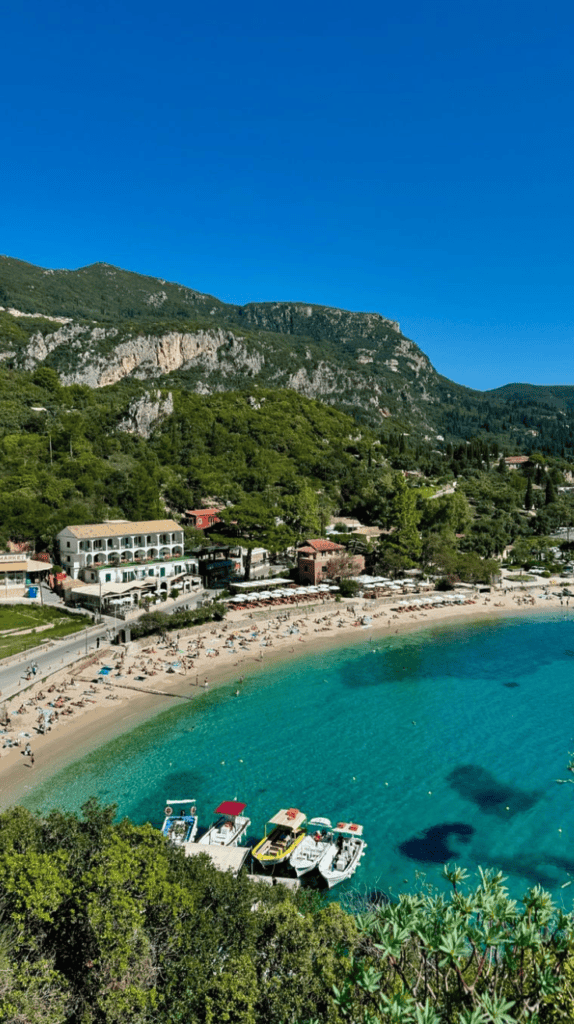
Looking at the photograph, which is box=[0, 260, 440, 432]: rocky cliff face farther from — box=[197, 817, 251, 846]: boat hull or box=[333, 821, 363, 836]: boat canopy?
box=[333, 821, 363, 836]: boat canopy

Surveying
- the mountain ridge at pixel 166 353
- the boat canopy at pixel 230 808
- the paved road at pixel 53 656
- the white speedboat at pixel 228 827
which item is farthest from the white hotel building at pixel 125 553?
the mountain ridge at pixel 166 353

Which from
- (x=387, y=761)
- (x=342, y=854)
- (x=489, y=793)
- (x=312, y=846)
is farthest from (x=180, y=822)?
(x=489, y=793)

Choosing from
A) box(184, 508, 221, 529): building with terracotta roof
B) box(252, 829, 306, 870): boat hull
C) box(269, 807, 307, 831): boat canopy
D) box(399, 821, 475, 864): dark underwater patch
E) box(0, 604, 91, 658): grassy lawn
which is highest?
box(184, 508, 221, 529): building with terracotta roof

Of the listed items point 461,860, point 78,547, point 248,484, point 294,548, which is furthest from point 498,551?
point 461,860

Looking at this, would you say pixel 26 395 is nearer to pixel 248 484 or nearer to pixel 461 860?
pixel 248 484

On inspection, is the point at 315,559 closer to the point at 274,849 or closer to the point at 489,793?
the point at 489,793

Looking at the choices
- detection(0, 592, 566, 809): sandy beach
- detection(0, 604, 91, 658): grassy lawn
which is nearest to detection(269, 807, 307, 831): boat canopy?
detection(0, 592, 566, 809): sandy beach

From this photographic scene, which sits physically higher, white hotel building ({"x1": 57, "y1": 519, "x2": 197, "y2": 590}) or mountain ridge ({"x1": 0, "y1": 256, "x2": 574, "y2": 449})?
mountain ridge ({"x1": 0, "y1": 256, "x2": 574, "y2": 449})
